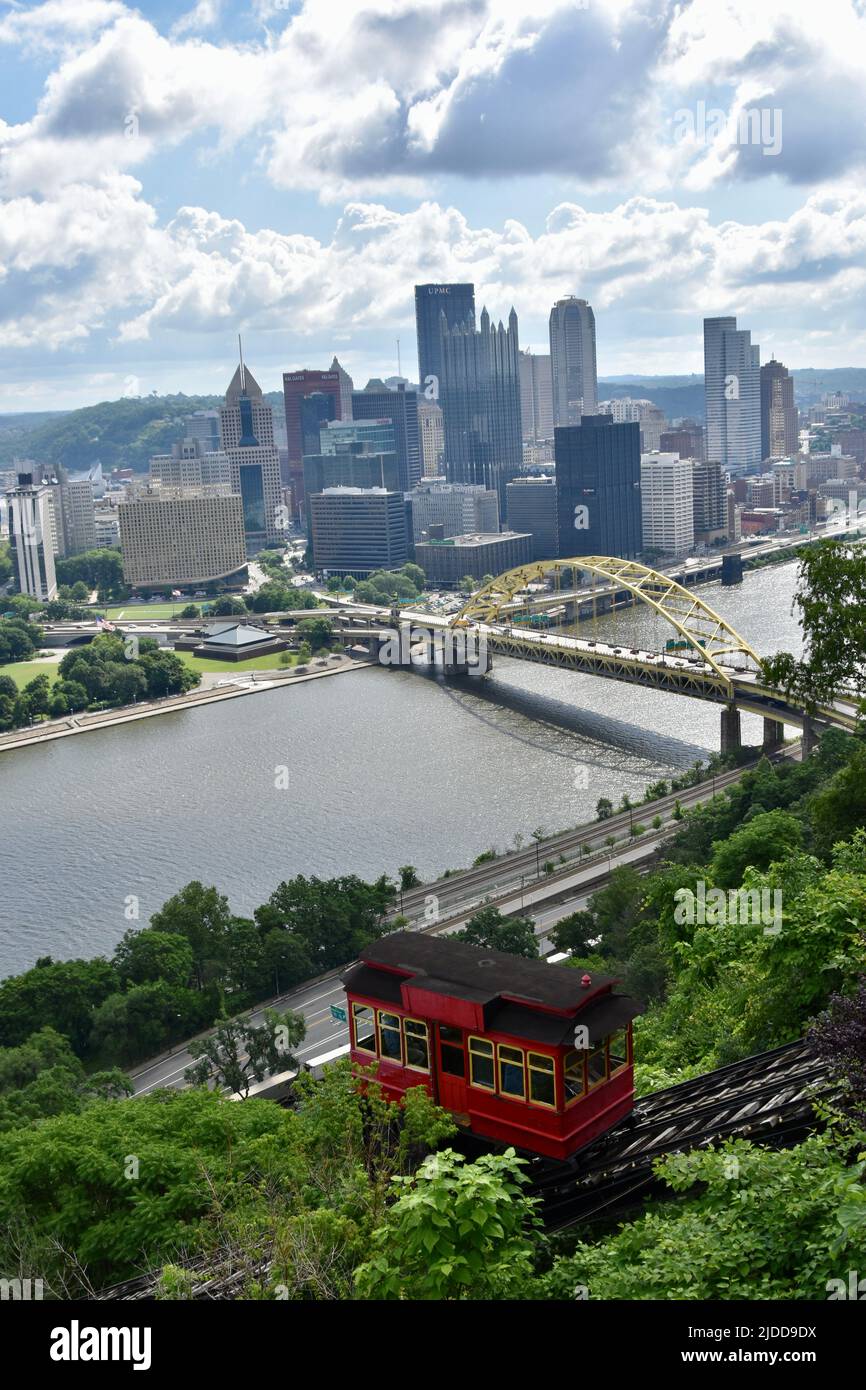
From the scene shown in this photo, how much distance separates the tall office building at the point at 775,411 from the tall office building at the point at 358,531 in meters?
69.5

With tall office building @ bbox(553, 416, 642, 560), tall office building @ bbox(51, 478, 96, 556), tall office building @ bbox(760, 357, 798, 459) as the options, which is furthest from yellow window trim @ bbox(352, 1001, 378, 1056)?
tall office building @ bbox(760, 357, 798, 459)

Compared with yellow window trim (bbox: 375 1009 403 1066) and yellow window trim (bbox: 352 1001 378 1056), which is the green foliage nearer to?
yellow window trim (bbox: 375 1009 403 1066)

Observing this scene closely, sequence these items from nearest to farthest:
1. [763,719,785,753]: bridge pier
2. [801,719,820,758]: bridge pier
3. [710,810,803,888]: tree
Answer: [710,810,803,888]: tree
[801,719,820,758]: bridge pier
[763,719,785,753]: bridge pier

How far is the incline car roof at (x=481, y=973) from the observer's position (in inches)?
315

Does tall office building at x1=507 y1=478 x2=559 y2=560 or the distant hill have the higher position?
the distant hill

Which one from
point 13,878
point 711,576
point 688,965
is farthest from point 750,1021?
point 711,576

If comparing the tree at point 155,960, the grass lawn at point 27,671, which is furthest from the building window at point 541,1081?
the grass lawn at point 27,671

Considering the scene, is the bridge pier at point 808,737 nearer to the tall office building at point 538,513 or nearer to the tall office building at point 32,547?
the tall office building at point 538,513

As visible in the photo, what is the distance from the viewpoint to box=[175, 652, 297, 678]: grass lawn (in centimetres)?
5831

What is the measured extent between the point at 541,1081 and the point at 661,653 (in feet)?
129

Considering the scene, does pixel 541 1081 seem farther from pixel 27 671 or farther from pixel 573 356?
pixel 573 356

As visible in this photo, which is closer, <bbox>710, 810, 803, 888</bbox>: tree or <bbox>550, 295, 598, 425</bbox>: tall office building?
<bbox>710, 810, 803, 888</bbox>: tree

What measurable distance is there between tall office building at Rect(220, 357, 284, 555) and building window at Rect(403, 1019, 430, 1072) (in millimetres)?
95092

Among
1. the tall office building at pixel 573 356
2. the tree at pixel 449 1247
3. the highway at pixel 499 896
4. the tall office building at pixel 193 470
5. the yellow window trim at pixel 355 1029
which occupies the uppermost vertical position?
the tall office building at pixel 573 356
